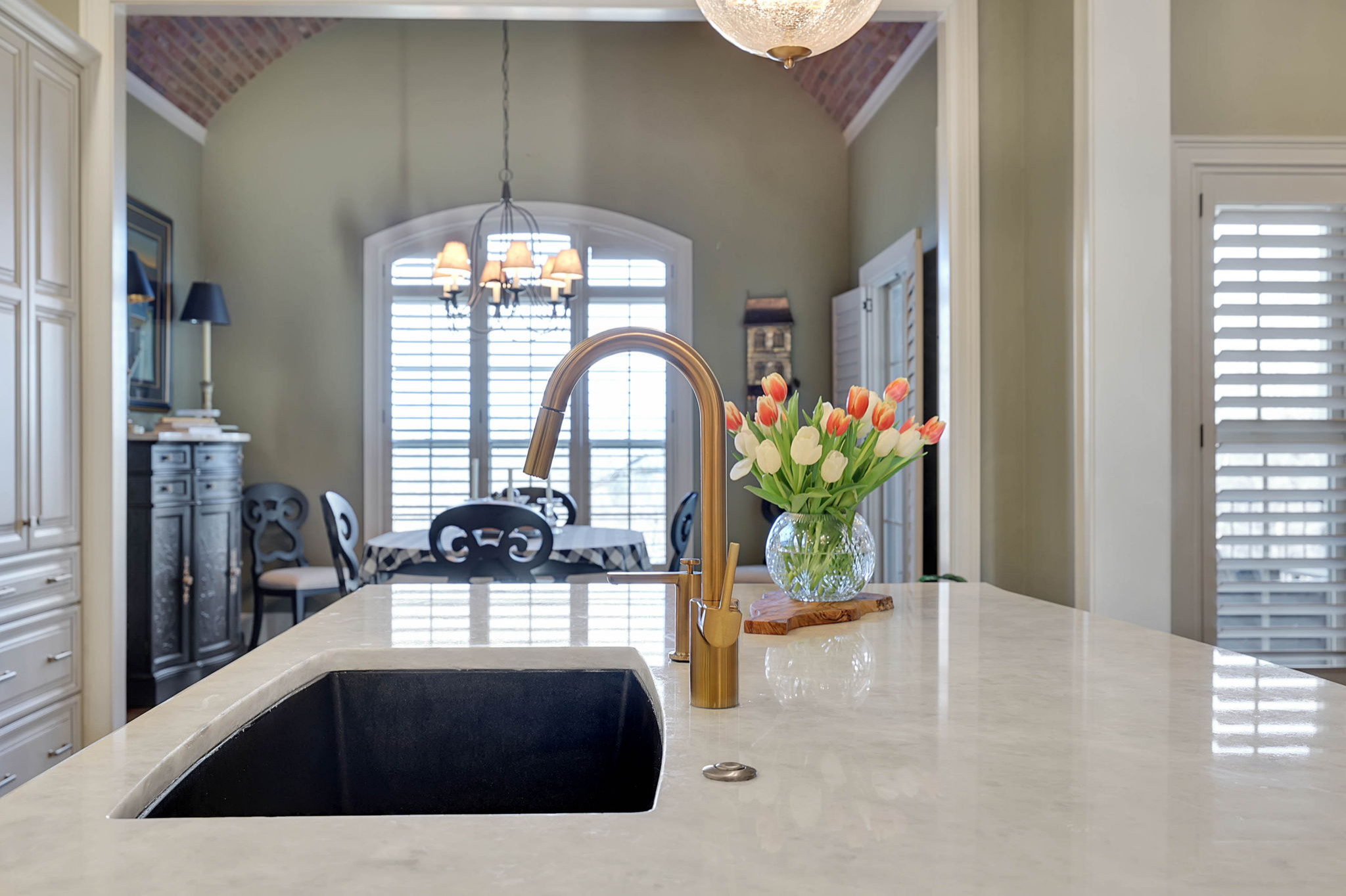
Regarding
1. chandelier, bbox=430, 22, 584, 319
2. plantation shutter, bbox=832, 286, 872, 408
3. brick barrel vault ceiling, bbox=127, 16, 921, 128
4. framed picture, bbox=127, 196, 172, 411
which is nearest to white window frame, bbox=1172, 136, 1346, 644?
brick barrel vault ceiling, bbox=127, 16, 921, 128

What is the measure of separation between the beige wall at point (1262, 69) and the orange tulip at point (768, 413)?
2.24 m

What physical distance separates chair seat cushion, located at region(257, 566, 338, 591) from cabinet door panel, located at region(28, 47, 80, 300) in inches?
82.0

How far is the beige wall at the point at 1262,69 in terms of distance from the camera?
2969mm

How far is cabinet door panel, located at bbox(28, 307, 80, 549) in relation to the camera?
287 centimetres

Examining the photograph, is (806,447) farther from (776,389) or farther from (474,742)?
(474,742)

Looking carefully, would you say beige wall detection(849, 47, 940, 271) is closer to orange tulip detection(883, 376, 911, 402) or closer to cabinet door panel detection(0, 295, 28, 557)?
orange tulip detection(883, 376, 911, 402)

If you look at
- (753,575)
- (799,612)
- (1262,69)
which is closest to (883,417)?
(799,612)

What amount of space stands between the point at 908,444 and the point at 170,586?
386 cm

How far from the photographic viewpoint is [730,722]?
847 millimetres

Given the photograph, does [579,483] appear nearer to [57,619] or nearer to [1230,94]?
[57,619]

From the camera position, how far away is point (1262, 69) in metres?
2.98

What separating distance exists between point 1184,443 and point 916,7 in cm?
156

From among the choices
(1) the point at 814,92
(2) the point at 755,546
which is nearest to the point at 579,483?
(2) the point at 755,546

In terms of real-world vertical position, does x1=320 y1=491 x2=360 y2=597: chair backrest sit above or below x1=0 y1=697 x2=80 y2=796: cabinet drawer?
above
